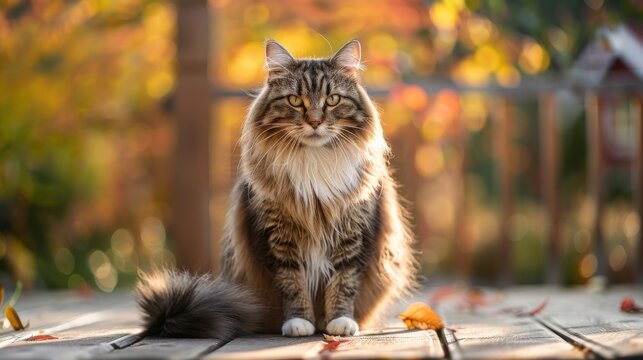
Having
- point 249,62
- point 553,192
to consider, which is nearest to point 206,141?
point 553,192

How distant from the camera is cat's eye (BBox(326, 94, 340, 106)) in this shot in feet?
9.04

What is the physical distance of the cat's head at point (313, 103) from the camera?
2.72 m

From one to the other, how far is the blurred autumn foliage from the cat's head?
152 cm

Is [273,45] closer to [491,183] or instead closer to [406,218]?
[406,218]

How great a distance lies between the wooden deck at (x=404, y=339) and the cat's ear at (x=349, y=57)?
90 centimetres

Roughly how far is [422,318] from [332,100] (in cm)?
78

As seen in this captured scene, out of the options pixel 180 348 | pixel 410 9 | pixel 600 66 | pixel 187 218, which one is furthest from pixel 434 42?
pixel 180 348

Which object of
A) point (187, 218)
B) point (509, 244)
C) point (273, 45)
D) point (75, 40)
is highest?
point (75, 40)

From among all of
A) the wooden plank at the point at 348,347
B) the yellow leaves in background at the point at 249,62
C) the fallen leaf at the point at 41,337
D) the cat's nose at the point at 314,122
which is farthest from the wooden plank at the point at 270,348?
the yellow leaves in background at the point at 249,62

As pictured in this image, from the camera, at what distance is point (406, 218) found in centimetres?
334

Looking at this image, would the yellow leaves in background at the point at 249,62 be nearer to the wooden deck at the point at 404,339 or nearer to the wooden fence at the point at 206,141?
the wooden fence at the point at 206,141

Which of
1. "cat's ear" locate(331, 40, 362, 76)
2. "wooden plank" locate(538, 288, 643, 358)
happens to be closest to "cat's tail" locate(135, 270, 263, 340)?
"cat's ear" locate(331, 40, 362, 76)

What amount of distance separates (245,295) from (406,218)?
2.88 feet

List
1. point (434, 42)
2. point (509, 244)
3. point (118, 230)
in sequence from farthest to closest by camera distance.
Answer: point (118, 230) → point (434, 42) → point (509, 244)
